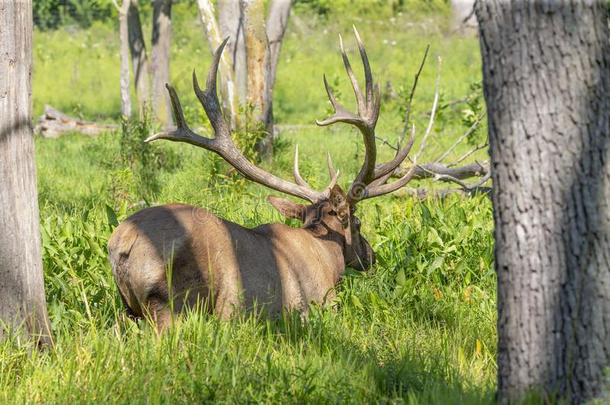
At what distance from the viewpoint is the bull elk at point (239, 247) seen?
203 inches

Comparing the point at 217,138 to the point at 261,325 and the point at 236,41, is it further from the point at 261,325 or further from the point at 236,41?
the point at 236,41

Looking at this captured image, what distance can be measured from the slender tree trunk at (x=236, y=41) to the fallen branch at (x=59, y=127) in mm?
4788

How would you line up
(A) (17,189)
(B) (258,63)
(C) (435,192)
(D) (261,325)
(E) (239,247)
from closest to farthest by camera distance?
1. (A) (17,189)
2. (D) (261,325)
3. (E) (239,247)
4. (C) (435,192)
5. (B) (258,63)

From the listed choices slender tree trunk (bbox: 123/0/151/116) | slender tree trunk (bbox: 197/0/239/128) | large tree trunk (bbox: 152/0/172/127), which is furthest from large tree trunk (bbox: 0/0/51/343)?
slender tree trunk (bbox: 123/0/151/116)

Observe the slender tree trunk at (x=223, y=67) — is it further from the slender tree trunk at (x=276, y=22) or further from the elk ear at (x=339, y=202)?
the elk ear at (x=339, y=202)

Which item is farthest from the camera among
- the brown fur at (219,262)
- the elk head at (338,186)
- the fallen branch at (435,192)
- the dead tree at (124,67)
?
the dead tree at (124,67)

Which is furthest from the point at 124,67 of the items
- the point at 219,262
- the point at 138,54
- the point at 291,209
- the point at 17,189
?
the point at 17,189

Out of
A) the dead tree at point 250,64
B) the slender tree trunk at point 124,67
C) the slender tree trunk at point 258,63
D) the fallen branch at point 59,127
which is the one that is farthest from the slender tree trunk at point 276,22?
the fallen branch at point 59,127

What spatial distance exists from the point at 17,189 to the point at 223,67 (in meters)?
6.48

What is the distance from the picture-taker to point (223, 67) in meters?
11.1

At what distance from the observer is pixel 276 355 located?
4.61 meters

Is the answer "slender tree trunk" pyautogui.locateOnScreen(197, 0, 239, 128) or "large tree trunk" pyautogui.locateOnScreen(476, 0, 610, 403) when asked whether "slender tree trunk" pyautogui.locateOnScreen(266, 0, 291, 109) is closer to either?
"slender tree trunk" pyautogui.locateOnScreen(197, 0, 239, 128)

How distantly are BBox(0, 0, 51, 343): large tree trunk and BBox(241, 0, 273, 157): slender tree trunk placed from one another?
6.03 meters

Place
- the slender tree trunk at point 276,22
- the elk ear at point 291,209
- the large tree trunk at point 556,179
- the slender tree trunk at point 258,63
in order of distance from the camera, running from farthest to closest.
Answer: the slender tree trunk at point 276,22 < the slender tree trunk at point 258,63 < the elk ear at point 291,209 < the large tree trunk at point 556,179
